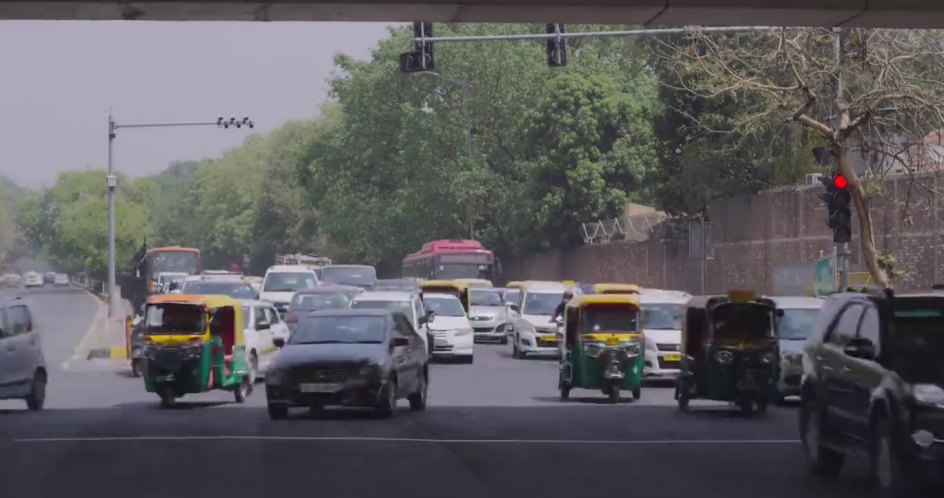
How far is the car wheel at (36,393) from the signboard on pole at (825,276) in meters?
15.8

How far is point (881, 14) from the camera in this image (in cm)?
2103

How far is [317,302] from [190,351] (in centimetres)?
1511

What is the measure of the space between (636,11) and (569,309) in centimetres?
803

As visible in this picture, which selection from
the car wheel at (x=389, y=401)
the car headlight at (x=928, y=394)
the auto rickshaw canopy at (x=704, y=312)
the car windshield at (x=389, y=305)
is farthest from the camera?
the car windshield at (x=389, y=305)

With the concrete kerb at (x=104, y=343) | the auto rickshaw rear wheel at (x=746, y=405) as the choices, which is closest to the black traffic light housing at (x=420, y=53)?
the auto rickshaw rear wheel at (x=746, y=405)

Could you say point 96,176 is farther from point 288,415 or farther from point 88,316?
point 288,415

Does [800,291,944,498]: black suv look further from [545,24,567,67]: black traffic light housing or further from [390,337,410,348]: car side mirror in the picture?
[545,24,567,67]: black traffic light housing

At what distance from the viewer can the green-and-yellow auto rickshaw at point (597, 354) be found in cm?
2666

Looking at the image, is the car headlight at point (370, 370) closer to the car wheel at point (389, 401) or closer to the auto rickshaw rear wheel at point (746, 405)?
the car wheel at point (389, 401)

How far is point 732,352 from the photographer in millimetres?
23984

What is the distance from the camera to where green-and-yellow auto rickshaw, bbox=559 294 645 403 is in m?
26.7

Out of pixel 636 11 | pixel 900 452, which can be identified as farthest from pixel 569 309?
pixel 900 452

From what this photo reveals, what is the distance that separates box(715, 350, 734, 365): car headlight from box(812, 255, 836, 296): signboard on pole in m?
10.3

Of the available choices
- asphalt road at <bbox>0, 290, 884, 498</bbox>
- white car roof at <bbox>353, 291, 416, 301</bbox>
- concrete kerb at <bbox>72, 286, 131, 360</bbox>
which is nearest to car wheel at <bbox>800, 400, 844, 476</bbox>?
asphalt road at <bbox>0, 290, 884, 498</bbox>
